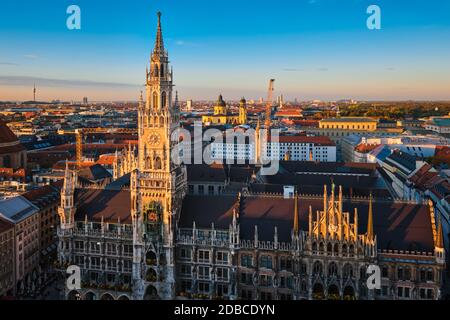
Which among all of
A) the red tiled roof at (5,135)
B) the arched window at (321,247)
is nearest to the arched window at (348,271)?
the arched window at (321,247)

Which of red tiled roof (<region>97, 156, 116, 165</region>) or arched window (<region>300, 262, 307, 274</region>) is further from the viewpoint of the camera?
red tiled roof (<region>97, 156, 116, 165</region>)

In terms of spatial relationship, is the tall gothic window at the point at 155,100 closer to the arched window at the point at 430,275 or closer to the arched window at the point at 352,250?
the arched window at the point at 352,250

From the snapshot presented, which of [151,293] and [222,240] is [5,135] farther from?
[222,240]

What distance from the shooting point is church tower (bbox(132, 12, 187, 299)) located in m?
69.5

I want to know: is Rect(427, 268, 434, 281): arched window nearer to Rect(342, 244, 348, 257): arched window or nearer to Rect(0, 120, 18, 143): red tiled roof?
Rect(342, 244, 348, 257): arched window

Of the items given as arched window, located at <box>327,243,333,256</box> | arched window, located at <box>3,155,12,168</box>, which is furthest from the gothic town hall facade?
arched window, located at <box>3,155,12,168</box>

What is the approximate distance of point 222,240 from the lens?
6781 cm

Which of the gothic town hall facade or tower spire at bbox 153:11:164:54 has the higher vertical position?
tower spire at bbox 153:11:164:54

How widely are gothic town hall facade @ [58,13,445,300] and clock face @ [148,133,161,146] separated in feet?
0.54

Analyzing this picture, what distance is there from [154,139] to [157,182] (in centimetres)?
662

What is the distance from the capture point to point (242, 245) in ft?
220

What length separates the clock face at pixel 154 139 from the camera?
70875 millimetres
